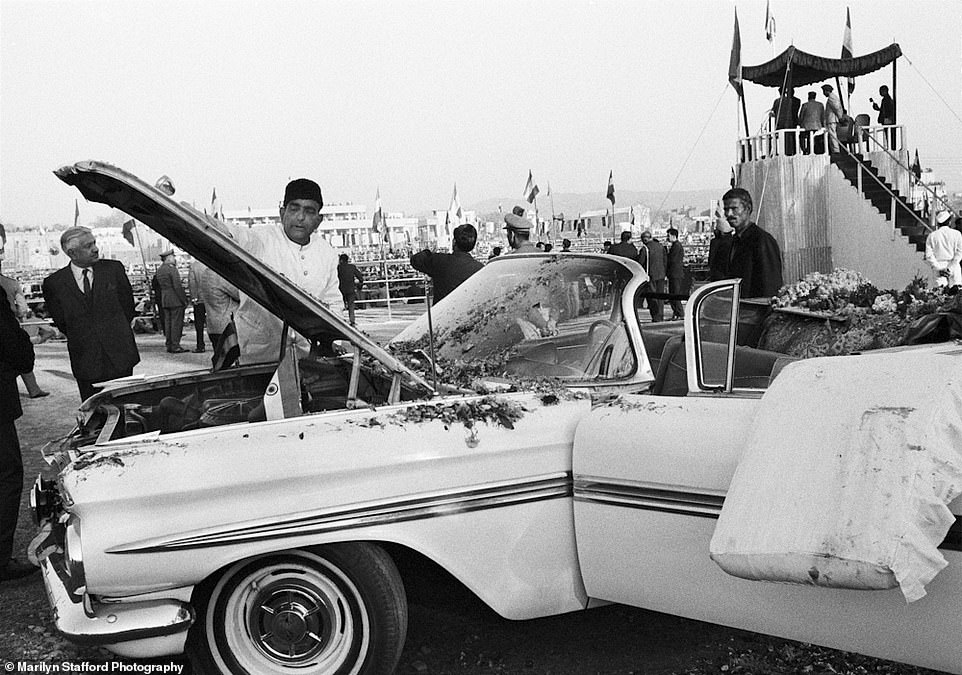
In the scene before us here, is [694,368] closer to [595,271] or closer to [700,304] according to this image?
[700,304]

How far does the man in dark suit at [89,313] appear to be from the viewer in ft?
18.9

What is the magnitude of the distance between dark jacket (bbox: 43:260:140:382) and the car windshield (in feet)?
8.29

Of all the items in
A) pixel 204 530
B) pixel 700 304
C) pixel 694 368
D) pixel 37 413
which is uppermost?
pixel 700 304

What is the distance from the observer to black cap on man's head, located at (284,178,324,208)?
4.73m

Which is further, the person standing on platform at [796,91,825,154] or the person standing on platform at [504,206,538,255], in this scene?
the person standing on platform at [796,91,825,154]

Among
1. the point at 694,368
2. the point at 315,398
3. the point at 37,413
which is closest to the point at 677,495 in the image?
the point at 694,368

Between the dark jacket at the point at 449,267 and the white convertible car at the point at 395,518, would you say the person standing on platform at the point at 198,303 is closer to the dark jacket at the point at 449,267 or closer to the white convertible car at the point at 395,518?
the dark jacket at the point at 449,267

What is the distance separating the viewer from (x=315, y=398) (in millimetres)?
4035

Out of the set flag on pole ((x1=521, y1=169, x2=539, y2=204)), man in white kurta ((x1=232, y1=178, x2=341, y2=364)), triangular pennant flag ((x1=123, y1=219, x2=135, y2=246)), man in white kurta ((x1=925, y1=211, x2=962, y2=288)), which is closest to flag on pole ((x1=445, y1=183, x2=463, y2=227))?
flag on pole ((x1=521, y1=169, x2=539, y2=204))

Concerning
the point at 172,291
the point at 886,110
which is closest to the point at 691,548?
the point at 172,291

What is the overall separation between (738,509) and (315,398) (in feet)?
7.05

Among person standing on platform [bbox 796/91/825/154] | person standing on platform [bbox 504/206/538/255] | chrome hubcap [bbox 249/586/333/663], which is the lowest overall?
chrome hubcap [bbox 249/586/333/663]

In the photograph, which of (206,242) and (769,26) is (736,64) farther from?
(206,242)

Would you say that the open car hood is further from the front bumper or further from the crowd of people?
the crowd of people
